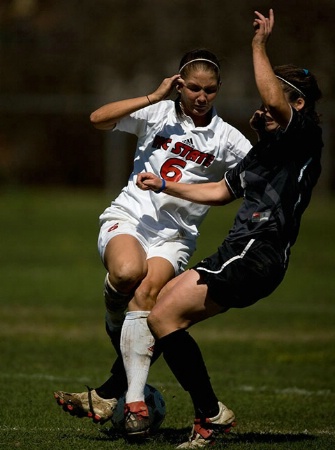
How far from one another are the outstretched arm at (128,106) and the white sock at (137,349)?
3.98ft

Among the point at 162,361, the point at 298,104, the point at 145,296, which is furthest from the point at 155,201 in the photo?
the point at 162,361

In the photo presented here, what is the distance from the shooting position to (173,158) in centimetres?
661

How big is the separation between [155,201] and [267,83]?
1514mm

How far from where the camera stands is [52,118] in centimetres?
3212

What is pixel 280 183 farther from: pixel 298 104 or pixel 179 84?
pixel 179 84

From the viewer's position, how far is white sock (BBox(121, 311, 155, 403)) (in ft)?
19.6

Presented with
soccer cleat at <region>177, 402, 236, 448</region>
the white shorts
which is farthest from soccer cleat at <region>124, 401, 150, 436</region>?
the white shorts

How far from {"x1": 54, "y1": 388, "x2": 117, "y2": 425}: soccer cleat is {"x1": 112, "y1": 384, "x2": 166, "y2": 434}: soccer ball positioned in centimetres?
13

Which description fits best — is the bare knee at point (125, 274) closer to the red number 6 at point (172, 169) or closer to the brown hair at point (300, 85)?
the red number 6 at point (172, 169)

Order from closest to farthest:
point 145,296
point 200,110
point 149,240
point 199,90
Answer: point 145,296
point 199,90
point 200,110
point 149,240

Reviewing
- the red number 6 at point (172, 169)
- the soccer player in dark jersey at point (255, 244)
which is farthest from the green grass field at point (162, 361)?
the red number 6 at point (172, 169)

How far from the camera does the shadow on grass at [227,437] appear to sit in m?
6.00

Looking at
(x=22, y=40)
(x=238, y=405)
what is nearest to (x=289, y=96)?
(x=238, y=405)

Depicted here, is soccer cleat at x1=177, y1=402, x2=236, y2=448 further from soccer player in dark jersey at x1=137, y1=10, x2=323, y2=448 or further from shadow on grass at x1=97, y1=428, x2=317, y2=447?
shadow on grass at x1=97, y1=428, x2=317, y2=447
